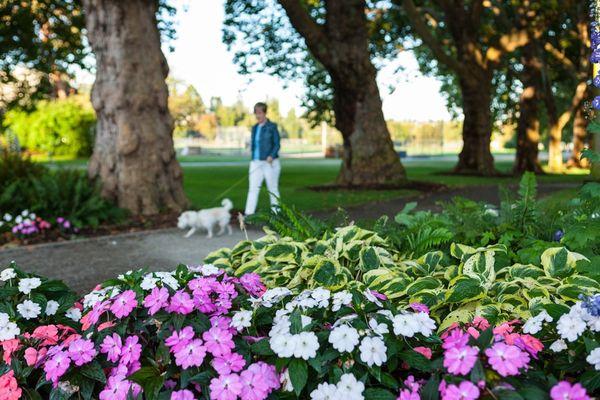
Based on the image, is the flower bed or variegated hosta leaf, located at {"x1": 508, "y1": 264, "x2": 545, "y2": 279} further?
variegated hosta leaf, located at {"x1": 508, "y1": 264, "x2": 545, "y2": 279}

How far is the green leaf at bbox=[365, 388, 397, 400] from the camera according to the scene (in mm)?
2104

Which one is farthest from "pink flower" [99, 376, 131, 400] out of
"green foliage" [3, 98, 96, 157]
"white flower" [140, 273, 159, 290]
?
"green foliage" [3, 98, 96, 157]

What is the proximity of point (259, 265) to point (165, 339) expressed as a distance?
1.95m

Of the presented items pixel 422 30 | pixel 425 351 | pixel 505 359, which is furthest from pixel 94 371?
pixel 422 30

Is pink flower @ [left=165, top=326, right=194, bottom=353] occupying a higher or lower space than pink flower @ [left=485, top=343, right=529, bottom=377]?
lower

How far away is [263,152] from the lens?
10.0m

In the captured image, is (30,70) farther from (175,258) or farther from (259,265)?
(259,265)

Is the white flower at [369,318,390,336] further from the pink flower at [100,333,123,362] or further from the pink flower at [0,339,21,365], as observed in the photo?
the pink flower at [0,339,21,365]

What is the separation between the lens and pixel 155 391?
2.25m

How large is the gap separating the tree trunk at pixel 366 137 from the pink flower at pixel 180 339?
48.3 ft

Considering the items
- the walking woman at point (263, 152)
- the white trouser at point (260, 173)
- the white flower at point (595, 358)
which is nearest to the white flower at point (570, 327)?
the white flower at point (595, 358)

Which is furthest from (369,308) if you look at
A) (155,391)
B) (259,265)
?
(259,265)

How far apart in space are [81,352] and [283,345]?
83cm

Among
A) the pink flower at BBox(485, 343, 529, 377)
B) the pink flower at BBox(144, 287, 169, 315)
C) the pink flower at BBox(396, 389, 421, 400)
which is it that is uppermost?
the pink flower at BBox(144, 287, 169, 315)
